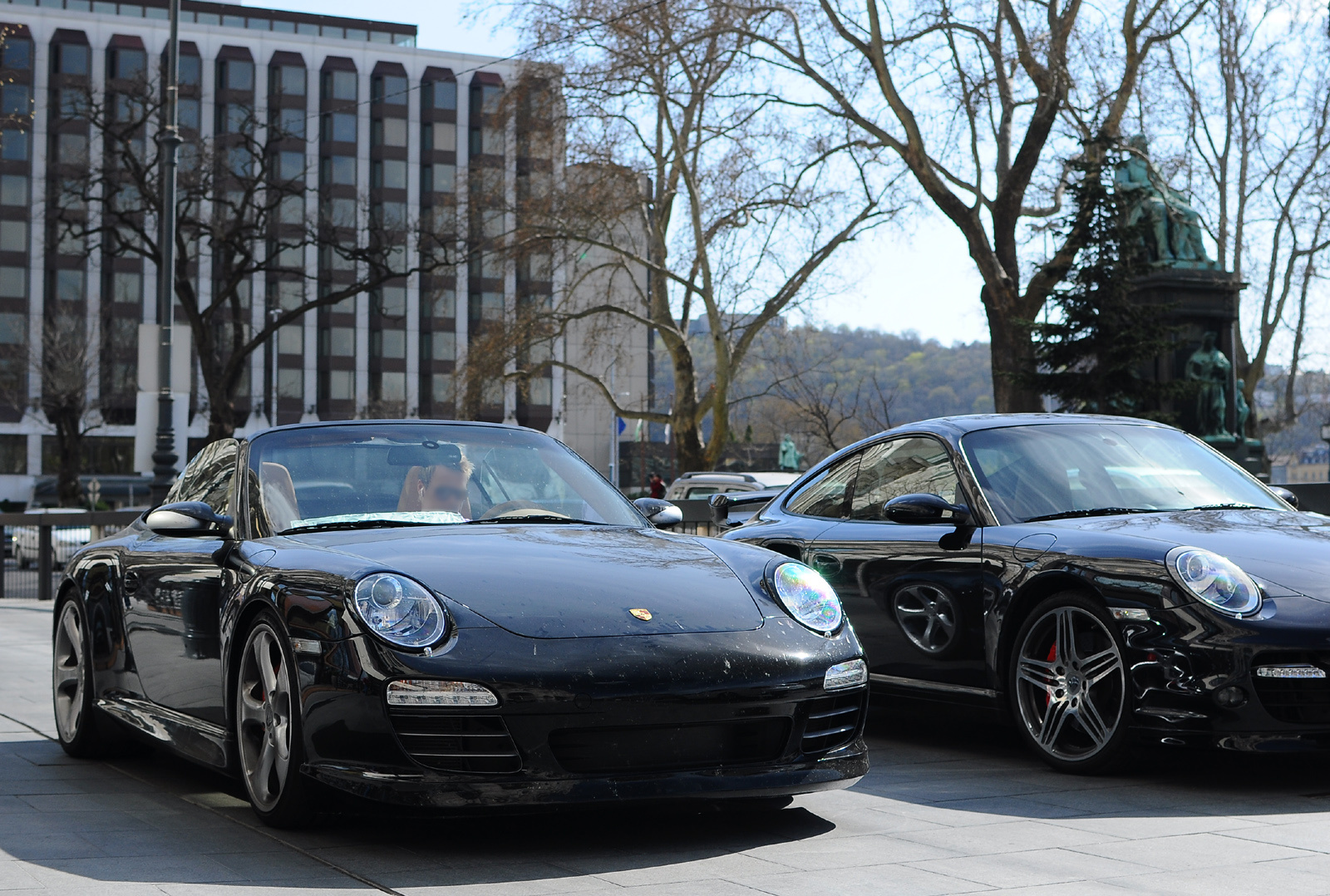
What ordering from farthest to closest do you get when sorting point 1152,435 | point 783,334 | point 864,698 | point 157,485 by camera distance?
1. point 783,334
2. point 157,485
3. point 1152,435
4. point 864,698

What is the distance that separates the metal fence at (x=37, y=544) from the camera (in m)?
19.6

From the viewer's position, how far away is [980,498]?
6715mm

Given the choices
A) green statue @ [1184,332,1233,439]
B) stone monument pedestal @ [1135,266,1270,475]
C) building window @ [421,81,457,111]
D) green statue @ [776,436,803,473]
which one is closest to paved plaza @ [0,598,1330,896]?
stone monument pedestal @ [1135,266,1270,475]

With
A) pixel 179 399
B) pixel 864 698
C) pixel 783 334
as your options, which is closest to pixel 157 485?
pixel 179 399

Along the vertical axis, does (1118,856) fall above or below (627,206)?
below

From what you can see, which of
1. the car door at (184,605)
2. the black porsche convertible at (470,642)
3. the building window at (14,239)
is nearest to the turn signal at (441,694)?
the black porsche convertible at (470,642)

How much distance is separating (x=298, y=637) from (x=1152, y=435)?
424 cm

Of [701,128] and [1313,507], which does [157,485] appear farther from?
[701,128]

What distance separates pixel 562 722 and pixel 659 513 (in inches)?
74.2

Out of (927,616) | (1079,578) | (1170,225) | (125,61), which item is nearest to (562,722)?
(1079,578)

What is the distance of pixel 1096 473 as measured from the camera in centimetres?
678

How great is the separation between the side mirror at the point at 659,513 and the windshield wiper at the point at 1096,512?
149cm

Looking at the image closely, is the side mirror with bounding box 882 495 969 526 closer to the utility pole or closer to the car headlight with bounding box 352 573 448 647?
the car headlight with bounding box 352 573 448 647

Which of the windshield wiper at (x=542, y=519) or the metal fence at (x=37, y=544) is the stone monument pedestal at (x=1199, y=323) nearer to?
the metal fence at (x=37, y=544)
